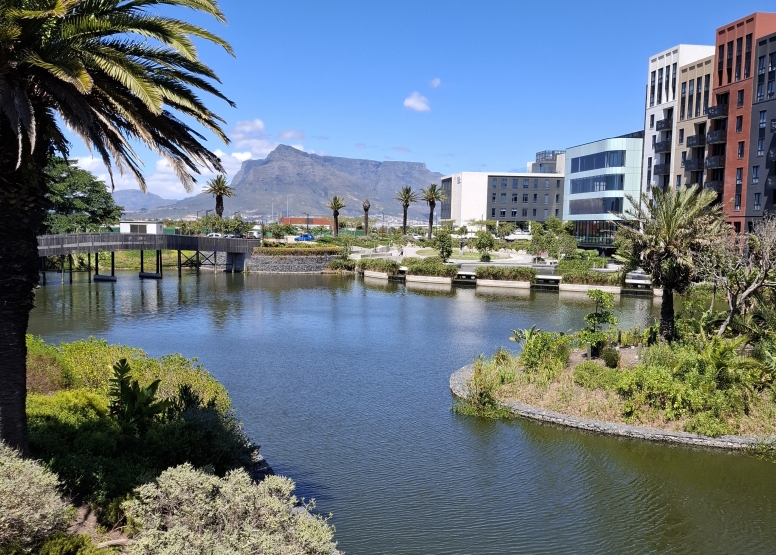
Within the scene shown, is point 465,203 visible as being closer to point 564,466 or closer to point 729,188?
point 729,188

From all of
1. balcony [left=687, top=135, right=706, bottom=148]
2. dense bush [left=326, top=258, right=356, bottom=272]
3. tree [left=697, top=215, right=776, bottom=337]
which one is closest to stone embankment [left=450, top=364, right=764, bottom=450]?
tree [left=697, top=215, right=776, bottom=337]

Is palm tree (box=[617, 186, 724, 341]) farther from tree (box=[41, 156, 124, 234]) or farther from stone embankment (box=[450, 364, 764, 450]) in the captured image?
tree (box=[41, 156, 124, 234])

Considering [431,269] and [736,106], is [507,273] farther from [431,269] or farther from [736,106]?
[736,106]

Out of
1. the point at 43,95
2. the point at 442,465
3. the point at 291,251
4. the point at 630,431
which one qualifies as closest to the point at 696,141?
the point at 291,251

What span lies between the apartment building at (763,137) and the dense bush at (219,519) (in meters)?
55.9

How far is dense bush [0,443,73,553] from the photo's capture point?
761 cm

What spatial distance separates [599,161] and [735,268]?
2551 inches

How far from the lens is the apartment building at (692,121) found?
65.9 meters

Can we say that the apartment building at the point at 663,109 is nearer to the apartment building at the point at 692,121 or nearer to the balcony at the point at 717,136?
the apartment building at the point at 692,121

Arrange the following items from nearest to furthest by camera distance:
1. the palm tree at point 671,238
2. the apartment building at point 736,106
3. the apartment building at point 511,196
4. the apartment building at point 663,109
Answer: the palm tree at point 671,238
the apartment building at point 736,106
the apartment building at point 663,109
the apartment building at point 511,196

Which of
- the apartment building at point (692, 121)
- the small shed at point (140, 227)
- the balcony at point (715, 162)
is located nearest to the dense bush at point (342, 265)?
the small shed at point (140, 227)

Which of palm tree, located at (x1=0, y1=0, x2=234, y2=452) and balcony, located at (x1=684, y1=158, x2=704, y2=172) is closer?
palm tree, located at (x1=0, y1=0, x2=234, y2=452)

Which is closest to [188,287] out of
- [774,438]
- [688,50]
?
[774,438]

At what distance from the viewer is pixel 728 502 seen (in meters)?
14.5
